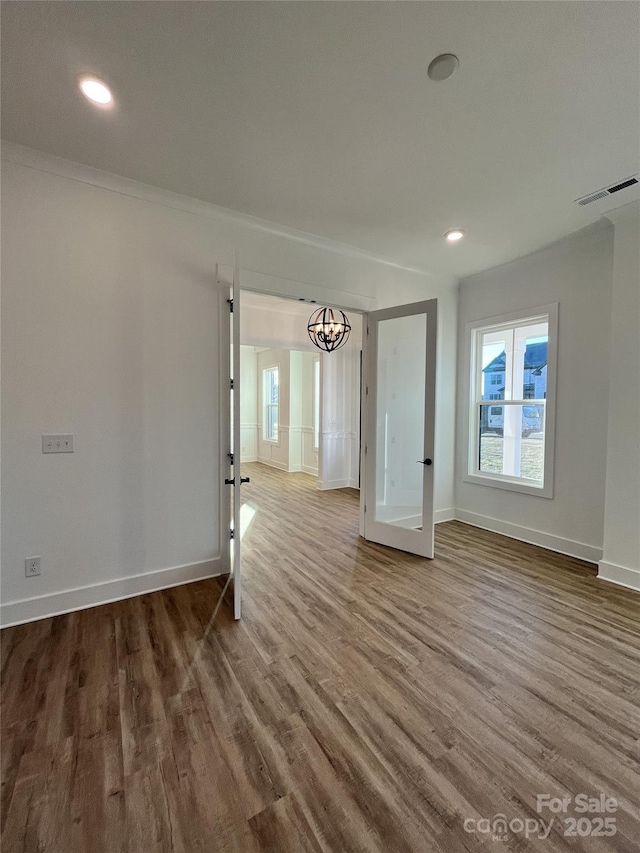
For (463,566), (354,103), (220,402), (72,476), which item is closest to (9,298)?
(72,476)

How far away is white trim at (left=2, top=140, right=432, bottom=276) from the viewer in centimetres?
226

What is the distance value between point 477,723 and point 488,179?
10.4 ft

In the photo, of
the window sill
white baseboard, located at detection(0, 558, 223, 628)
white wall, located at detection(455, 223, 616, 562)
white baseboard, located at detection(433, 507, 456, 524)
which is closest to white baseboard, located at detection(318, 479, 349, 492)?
white baseboard, located at detection(433, 507, 456, 524)

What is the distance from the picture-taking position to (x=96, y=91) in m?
1.83

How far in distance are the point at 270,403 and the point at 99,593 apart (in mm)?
6821

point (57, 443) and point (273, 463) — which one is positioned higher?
point (57, 443)

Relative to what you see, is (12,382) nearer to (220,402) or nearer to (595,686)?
(220,402)

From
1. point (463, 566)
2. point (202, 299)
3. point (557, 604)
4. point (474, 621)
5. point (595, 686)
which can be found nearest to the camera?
point (595, 686)

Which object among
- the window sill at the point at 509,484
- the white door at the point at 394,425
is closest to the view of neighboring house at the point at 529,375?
the window sill at the point at 509,484

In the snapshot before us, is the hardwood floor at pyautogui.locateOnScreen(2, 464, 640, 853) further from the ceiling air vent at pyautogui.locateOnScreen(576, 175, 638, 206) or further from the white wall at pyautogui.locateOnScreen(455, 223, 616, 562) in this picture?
the ceiling air vent at pyautogui.locateOnScreen(576, 175, 638, 206)

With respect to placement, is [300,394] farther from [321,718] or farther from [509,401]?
[321,718]

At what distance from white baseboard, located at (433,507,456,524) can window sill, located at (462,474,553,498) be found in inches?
17.7

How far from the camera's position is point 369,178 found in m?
2.49

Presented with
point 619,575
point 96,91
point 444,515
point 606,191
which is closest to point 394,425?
point 444,515
